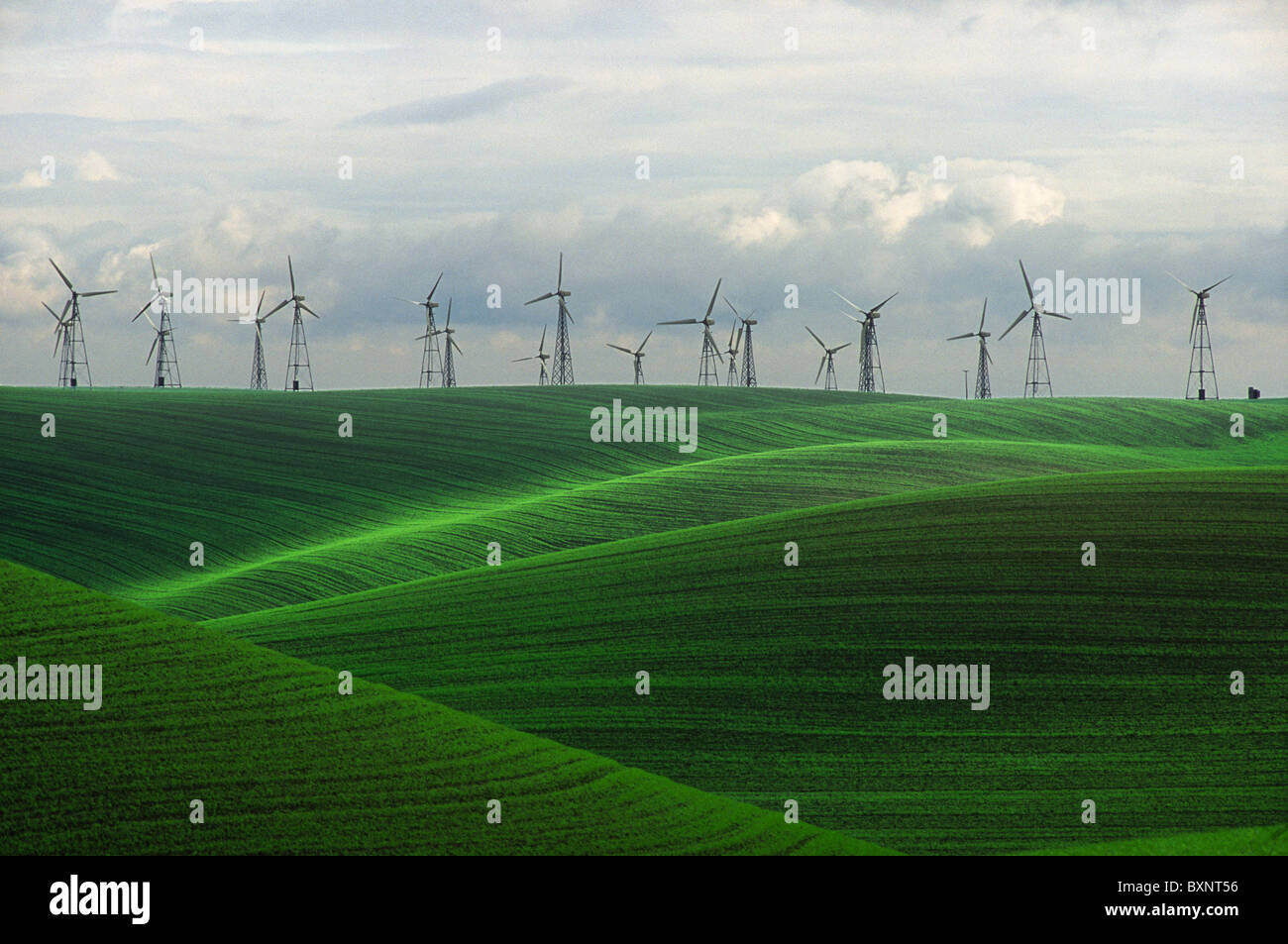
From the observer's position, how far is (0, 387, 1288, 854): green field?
48.9ft
